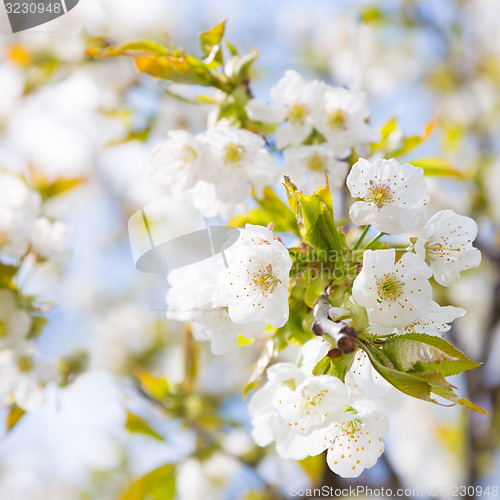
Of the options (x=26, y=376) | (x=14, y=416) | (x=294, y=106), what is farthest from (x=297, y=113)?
(x=14, y=416)

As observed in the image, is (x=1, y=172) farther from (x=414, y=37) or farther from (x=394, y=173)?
(x=414, y=37)

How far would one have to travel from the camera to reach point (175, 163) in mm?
1113

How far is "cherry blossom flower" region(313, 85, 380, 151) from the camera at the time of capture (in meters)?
1.15

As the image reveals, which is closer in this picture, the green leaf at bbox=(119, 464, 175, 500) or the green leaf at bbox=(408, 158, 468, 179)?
the green leaf at bbox=(408, 158, 468, 179)

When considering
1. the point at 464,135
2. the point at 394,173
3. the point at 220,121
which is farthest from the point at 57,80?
the point at 464,135

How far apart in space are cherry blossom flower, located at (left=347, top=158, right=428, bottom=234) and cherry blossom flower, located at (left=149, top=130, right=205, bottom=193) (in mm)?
369

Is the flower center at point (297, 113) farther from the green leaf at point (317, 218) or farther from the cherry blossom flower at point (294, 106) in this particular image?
the green leaf at point (317, 218)

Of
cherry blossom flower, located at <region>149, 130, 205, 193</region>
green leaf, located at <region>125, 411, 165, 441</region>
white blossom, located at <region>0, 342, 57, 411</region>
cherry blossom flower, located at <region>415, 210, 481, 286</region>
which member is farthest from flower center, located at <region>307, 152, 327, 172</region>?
green leaf, located at <region>125, 411, 165, 441</region>

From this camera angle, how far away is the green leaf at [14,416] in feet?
4.37

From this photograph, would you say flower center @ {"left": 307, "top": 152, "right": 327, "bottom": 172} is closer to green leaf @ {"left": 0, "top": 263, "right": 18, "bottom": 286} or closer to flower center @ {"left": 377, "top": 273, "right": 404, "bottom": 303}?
flower center @ {"left": 377, "top": 273, "right": 404, "bottom": 303}

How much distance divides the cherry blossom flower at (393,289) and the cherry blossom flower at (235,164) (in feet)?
1.34

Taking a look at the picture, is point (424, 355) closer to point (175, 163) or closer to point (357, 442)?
point (357, 442)

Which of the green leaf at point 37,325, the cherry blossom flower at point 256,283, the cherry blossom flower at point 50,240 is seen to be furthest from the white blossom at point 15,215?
the cherry blossom flower at point 256,283

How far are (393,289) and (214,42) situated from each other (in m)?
0.70
